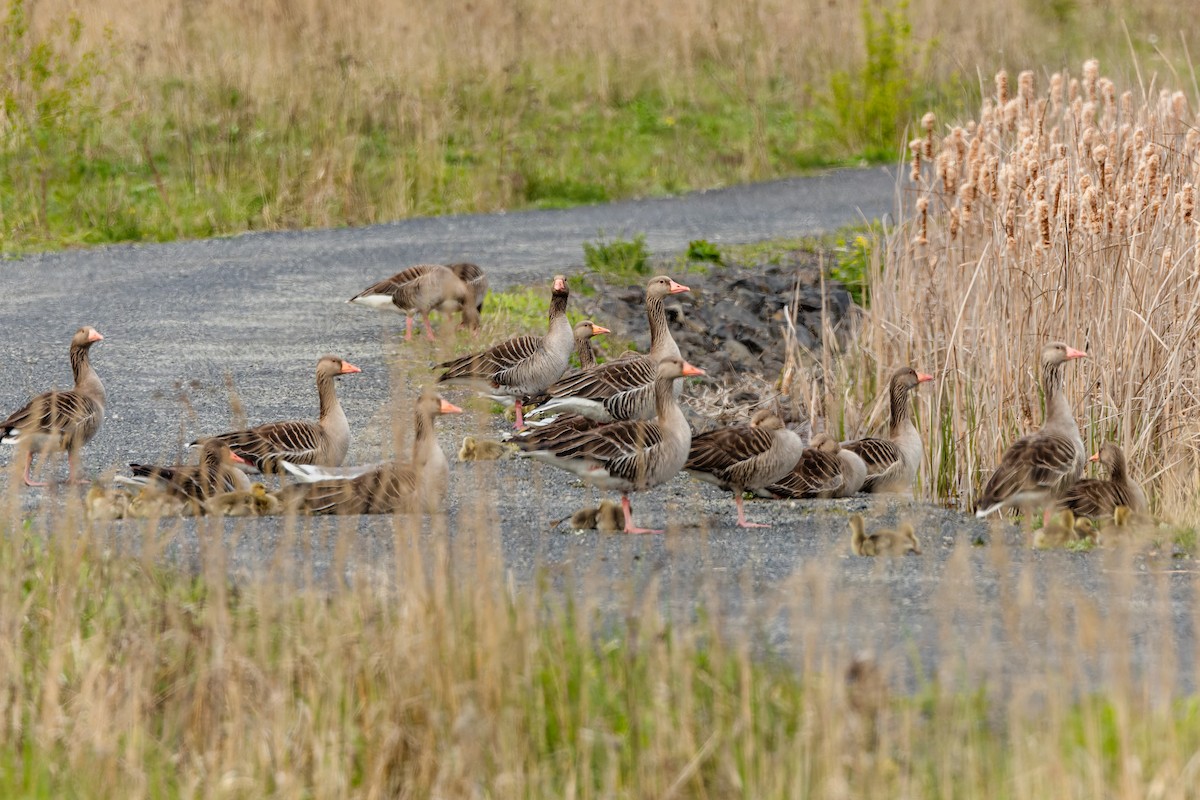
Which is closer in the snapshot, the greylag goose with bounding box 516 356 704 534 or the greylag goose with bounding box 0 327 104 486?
the greylag goose with bounding box 516 356 704 534

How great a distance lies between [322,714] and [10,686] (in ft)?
3.55

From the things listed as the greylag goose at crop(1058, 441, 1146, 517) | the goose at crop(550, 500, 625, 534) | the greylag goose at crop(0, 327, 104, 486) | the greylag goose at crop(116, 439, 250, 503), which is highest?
the greylag goose at crop(0, 327, 104, 486)

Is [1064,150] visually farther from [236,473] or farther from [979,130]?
[236,473]

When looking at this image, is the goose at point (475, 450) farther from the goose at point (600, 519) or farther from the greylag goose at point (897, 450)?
the greylag goose at point (897, 450)

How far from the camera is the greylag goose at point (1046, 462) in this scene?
811 cm

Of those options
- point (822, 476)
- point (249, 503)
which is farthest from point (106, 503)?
point (822, 476)

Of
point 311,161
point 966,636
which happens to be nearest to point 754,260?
point 311,161

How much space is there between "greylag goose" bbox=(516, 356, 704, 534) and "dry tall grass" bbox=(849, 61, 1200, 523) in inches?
70.5

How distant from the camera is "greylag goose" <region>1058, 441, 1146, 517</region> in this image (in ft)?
27.0

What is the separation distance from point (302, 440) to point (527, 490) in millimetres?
1161

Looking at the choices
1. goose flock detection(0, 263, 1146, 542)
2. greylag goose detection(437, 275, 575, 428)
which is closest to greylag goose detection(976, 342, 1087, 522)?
goose flock detection(0, 263, 1146, 542)

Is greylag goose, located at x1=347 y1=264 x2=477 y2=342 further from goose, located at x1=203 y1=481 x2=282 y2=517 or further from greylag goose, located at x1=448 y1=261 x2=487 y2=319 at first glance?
goose, located at x1=203 y1=481 x2=282 y2=517

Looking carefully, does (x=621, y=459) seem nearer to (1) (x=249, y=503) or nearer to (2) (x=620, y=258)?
(1) (x=249, y=503)

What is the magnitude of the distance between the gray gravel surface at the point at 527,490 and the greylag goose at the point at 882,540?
0.25 feet
